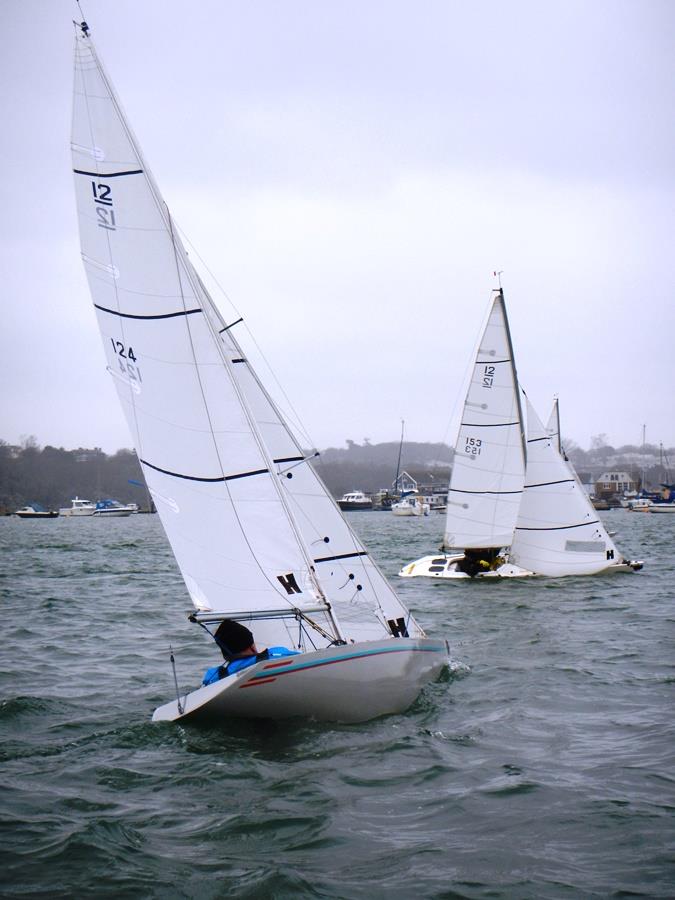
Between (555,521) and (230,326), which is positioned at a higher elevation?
(230,326)

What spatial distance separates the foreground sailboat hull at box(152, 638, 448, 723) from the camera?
8.35 metres

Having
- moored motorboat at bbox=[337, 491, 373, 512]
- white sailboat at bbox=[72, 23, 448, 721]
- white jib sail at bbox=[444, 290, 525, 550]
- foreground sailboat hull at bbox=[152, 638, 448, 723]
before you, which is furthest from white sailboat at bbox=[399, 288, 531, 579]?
moored motorboat at bbox=[337, 491, 373, 512]

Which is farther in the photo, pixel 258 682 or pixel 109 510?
pixel 109 510

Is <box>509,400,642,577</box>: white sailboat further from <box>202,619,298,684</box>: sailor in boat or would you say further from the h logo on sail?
<box>202,619,298,684</box>: sailor in boat

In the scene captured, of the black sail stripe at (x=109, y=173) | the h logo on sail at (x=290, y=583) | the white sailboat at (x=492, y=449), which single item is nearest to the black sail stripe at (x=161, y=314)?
the black sail stripe at (x=109, y=173)

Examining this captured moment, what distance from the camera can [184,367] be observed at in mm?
9383

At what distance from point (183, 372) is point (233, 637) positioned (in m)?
2.82

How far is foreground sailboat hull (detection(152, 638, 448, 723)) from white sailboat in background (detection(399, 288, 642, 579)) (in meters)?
14.9

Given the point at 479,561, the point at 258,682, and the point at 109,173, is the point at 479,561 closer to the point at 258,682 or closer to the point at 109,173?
the point at 258,682

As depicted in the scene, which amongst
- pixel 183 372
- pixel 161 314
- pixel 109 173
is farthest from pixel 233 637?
pixel 109 173

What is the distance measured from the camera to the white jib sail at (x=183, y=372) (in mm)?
9320

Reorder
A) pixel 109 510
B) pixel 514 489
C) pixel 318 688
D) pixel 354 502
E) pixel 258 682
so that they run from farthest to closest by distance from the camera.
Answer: pixel 354 502
pixel 109 510
pixel 514 489
pixel 318 688
pixel 258 682

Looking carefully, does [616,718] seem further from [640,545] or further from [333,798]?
[640,545]

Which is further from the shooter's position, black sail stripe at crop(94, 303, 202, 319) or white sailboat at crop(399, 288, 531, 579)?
white sailboat at crop(399, 288, 531, 579)
